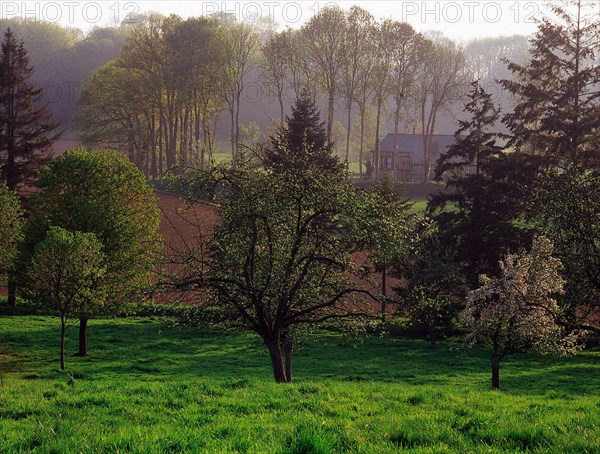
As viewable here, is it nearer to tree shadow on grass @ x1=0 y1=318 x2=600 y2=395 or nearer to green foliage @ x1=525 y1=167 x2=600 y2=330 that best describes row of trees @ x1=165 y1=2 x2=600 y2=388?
green foliage @ x1=525 y1=167 x2=600 y2=330

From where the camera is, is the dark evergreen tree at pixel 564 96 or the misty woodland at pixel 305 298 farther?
the dark evergreen tree at pixel 564 96

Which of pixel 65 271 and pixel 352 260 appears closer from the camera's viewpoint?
pixel 352 260

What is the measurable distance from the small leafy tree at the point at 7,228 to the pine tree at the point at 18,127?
7.31m

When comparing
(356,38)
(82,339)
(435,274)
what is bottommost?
(82,339)

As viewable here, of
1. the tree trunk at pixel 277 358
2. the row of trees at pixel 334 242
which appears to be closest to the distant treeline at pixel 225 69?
the row of trees at pixel 334 242

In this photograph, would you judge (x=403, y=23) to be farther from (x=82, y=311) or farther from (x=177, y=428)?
(x=177, y=428)

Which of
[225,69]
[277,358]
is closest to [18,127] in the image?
[225,69]

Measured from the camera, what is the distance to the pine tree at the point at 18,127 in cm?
5212

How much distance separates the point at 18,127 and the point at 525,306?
4391 centimetres

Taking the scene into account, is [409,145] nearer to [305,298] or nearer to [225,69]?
[225,69]

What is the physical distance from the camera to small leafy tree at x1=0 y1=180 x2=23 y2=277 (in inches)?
1683

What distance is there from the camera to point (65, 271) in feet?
103

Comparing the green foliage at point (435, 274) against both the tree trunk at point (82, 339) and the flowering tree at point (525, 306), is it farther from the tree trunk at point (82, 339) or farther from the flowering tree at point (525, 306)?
the tree trunk at point (82, 339)

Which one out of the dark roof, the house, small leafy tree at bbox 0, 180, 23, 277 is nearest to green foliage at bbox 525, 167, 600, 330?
small leafy tree at bbox 0, 180, 23, 277
